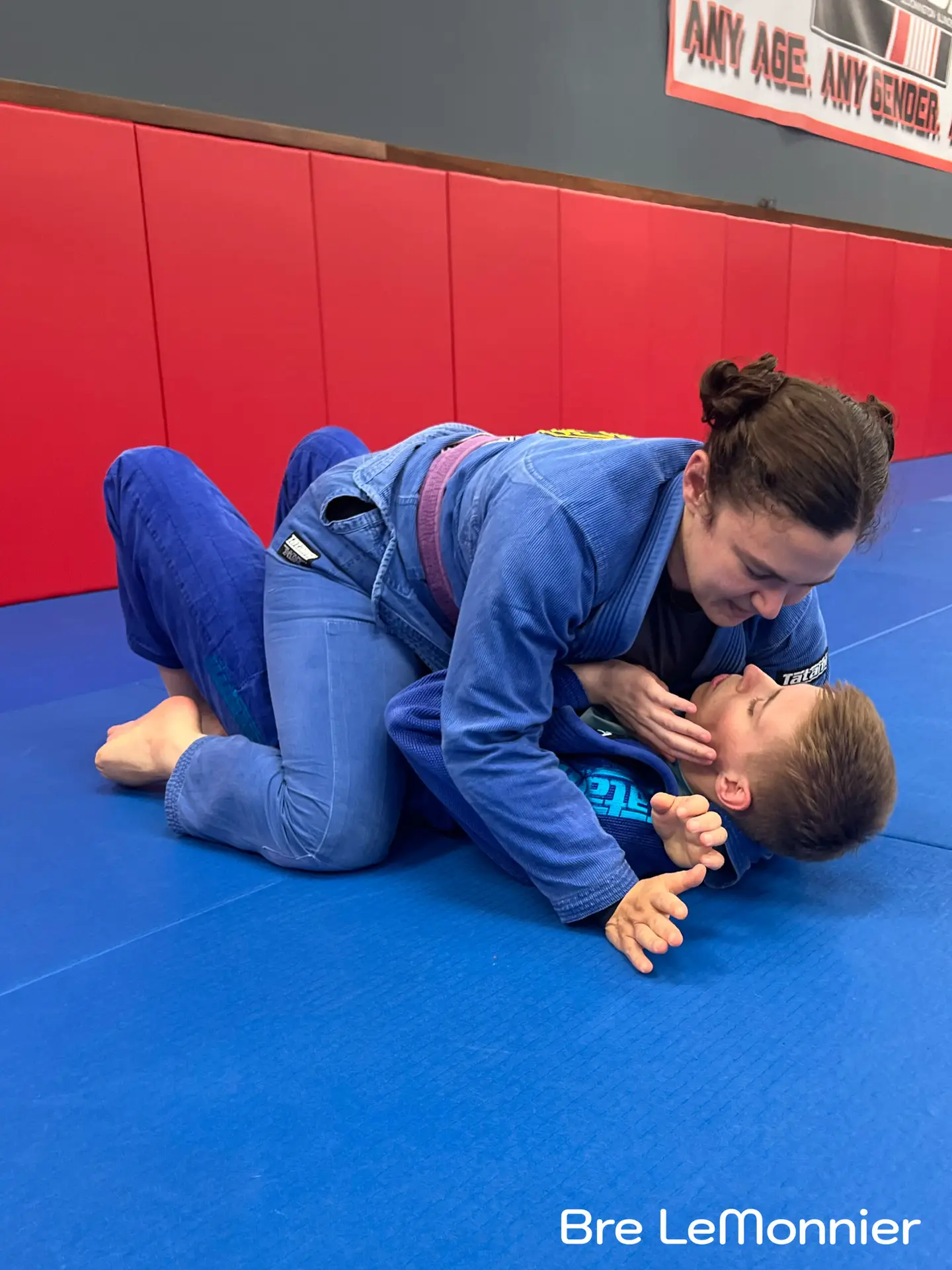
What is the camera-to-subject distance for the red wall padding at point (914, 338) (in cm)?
575

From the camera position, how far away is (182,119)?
2746 millimetres

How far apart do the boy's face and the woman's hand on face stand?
0.02m

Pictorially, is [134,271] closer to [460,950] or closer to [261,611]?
[261,611]

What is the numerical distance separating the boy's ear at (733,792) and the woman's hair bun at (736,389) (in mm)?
380

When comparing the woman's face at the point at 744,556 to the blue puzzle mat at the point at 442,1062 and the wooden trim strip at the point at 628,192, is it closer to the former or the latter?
the blue puzzle mat at the point at 442,1062

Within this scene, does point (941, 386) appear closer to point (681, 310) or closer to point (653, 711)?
point (681, 310)

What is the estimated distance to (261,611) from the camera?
1437mm

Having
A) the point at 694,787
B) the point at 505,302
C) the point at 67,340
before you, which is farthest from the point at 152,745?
the point at 505,302

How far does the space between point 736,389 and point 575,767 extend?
0.47 metres

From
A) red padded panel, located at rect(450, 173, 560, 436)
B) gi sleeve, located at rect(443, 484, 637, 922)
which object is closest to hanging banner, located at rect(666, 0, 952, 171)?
red padded panel, located at rect(450, 173, 560, 436)

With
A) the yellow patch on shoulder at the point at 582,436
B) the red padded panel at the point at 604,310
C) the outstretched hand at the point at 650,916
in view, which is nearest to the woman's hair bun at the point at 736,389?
the yellow patch on shoulder at the point at 582,436

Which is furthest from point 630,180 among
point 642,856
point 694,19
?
point 642,856

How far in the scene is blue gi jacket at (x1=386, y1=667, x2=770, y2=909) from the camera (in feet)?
3.78

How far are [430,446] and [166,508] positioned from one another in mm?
398
